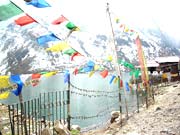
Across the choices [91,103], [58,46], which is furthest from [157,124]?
[91,103]

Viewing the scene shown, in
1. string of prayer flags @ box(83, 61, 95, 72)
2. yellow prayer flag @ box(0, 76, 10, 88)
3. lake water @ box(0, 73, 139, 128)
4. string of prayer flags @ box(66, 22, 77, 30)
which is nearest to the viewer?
yellow prayer flag @ box(0, 76, 10, 88)

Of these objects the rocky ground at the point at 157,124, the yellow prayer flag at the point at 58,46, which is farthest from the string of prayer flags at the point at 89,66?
the yellow prayer flag at the point at 58,46

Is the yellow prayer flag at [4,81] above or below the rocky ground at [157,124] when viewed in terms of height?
above

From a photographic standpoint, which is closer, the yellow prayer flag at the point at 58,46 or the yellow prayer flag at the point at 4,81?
the yellow prayer flag at the point at 4,81

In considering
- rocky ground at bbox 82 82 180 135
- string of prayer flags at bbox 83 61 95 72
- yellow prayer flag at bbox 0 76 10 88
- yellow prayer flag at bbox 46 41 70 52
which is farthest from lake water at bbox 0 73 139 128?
yellow prayer flag at bbox 0 76 10 88

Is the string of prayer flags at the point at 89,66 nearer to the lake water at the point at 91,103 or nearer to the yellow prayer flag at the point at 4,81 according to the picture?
the lake water at the point at 91,103

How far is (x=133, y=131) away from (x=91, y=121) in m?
14.9

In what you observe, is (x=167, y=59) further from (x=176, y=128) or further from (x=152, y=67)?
(x=176, y=128)

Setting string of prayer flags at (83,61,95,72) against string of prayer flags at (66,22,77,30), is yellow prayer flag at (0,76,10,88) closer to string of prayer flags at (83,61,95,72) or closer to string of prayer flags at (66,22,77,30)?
string of prayer flags at (66,22,77,30)

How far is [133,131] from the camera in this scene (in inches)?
474

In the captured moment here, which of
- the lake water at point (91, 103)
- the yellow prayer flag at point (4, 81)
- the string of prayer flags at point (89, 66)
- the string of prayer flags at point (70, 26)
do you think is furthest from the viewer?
the lake water at point (91, 103)

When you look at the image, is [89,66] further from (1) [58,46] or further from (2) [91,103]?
(2) [91,103]

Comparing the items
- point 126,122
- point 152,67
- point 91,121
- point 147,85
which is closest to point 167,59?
point 152,67

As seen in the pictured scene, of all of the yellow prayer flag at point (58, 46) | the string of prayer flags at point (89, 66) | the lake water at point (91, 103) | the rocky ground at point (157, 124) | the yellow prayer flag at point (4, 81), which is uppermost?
the yellow prayer flag at point (58, 46)
